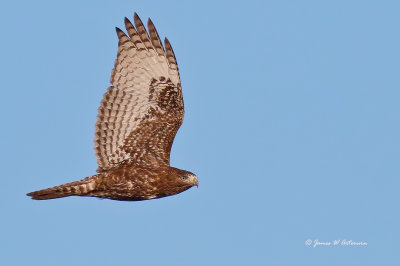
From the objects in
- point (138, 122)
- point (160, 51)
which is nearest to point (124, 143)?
point (138, 122)

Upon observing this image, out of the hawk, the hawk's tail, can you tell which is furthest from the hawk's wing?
the hawk's tail

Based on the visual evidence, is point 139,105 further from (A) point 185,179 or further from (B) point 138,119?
(A) point 185,179

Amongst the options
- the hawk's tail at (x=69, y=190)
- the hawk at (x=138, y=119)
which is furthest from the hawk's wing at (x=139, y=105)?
the hawk's tail at (x=69, y=190)

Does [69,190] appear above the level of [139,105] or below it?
below

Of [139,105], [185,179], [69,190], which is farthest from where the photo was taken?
[139,105]

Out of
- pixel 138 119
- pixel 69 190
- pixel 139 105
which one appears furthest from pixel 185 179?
pixel 69 190

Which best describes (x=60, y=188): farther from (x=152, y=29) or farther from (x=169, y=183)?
(x=152, y=29)

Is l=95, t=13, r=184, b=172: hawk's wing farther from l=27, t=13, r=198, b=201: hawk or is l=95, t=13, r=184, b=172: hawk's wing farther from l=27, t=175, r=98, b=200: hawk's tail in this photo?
l=27, t=175, r=98, b=200: hawk's tail

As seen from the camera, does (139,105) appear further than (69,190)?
Yes
